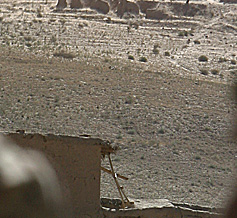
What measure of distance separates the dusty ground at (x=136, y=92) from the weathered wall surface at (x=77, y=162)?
14.5 ft

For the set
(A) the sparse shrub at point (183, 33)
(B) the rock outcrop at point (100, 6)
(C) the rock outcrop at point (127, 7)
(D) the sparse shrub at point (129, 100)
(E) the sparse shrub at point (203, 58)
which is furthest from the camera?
(C) the rock outcrop at point (127, 7)

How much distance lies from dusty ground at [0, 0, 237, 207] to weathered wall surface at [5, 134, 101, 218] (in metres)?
4.43

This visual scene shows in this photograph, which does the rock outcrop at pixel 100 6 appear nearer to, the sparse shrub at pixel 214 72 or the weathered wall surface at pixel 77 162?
the sparse shrub at pixel 214 72

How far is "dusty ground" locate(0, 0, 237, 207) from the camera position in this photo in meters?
19.5

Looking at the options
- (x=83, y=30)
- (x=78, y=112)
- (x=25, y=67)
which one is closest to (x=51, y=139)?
(x=78, y=112)

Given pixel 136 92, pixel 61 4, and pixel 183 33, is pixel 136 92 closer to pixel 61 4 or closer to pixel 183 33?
pixel 183 33

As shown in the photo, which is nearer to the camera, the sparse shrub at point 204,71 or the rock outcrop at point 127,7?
the sparse shrub at point 204,71

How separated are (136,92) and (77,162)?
1502 centimetres

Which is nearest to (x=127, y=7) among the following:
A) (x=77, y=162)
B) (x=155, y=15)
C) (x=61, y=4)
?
(x=155, y=15)

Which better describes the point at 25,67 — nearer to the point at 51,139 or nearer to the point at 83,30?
the point at 83,30

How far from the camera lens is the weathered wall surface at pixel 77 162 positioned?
10133 millimetres

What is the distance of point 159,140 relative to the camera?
21.4 metres

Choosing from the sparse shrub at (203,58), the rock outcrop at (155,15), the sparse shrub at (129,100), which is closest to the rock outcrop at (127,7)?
the rock outcrop at (155,15)

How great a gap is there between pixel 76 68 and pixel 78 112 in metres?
5.00
